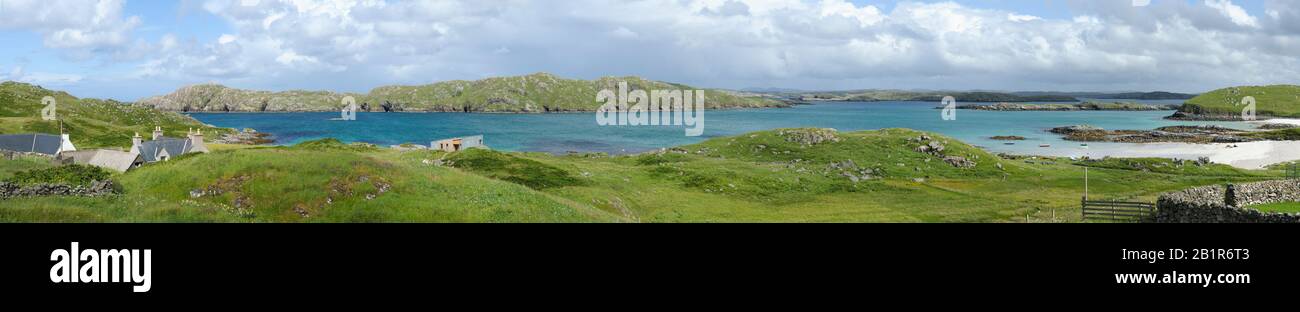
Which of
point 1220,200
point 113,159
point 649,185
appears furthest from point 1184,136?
point 113,159

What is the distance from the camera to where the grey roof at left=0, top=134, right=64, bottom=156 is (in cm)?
6906

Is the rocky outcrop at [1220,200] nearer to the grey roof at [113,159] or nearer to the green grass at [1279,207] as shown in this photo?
the green grass at [1279,207]

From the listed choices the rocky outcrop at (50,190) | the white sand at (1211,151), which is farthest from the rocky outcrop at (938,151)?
the rocky outcrop at (50,190)

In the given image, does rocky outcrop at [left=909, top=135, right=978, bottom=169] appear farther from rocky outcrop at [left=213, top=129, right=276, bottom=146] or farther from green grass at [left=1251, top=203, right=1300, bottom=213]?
rocky outcrop at [left=213, top=129, right=276, bottom=146]

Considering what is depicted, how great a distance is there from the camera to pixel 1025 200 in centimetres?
6331

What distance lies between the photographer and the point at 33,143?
233 ft

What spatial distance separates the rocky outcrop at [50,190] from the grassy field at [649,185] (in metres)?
1.31

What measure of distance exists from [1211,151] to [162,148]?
584 feet

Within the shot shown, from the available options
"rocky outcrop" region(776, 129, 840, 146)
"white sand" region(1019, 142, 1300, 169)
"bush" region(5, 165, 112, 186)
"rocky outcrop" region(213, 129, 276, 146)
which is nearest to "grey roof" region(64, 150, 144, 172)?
"bush" region(5, 165, 112, 186)

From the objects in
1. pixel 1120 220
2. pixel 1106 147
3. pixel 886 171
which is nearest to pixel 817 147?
pixel 886 171

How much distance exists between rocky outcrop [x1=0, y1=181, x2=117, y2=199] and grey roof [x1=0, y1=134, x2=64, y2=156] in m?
50.3
